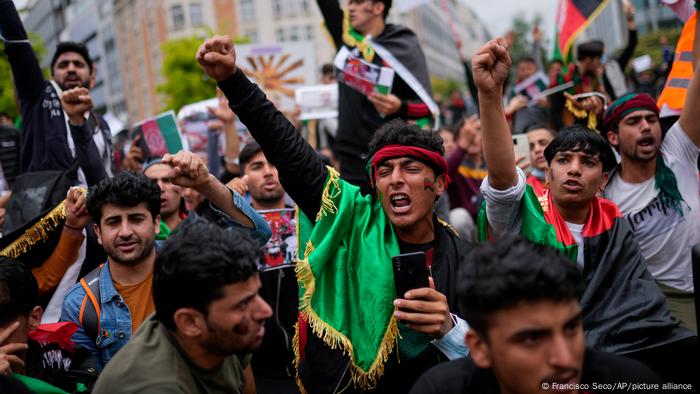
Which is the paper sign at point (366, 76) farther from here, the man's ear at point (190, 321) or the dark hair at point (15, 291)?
the man's ear at point (190, 321)

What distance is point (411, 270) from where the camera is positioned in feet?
9.61

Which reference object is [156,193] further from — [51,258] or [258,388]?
[258,388]

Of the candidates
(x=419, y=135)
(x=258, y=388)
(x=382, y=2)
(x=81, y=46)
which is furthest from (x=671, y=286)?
(x=81, y=46)

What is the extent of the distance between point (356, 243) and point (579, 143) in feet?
4.70

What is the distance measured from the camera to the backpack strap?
11.9 feet

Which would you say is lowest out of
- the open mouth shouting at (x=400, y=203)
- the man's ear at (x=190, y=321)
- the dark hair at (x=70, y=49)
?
the man's ear at (x=190, y=321)

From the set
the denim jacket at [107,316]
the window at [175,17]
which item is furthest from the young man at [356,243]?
the window at [175,17]

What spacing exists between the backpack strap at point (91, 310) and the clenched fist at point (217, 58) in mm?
1409

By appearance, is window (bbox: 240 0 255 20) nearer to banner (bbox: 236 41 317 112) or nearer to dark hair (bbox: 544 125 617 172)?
banner (bbox: 236 41 317 112)

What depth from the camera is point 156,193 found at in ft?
13.4

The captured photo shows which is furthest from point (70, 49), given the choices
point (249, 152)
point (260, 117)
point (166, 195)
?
point (260, 117)

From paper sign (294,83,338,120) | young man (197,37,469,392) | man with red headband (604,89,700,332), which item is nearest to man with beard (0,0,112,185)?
young man (197,37,469,392)

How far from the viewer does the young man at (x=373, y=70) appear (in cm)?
550

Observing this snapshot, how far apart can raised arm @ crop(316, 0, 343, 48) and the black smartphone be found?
11.1ft
